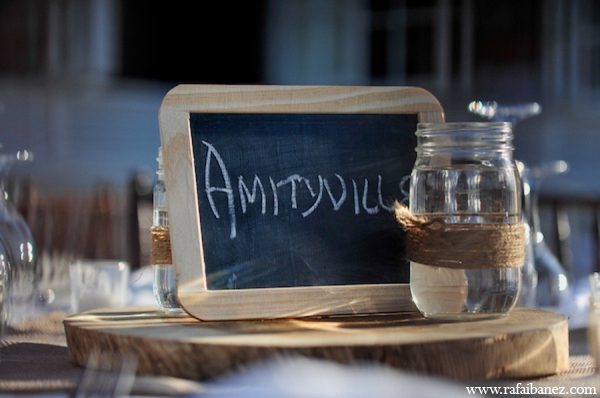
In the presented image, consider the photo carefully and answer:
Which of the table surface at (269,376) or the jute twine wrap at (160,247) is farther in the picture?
the jute twine wrap at (160,247)

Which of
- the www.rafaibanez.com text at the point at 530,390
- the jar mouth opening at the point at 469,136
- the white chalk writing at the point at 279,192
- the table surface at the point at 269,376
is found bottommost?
the www.rafaibanez.com text at the point at 530,390

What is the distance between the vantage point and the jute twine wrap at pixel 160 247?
1084mm

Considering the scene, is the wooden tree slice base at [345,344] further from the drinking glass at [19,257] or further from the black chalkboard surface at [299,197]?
the drinking glass at [19,257]

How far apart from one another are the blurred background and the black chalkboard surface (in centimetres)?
520

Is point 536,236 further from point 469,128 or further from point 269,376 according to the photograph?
point 269,376

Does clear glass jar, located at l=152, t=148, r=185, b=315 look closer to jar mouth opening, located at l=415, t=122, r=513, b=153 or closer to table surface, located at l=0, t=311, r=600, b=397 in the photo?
table surface, located at l=0, t=311, r=600, b=397

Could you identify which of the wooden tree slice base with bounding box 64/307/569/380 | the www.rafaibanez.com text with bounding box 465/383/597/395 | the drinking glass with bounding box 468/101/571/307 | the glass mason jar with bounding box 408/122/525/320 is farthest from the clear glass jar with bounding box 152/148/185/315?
the drinking glass with bounding box 468/101/571/307

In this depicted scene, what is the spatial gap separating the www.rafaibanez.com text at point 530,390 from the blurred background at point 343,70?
550 cm

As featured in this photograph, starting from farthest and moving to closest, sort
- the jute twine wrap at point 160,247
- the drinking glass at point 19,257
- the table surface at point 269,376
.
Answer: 1. the drinking glass at point 19,257
2. the jute twine wrap at point 160,247
3. the table surface at point 269,376

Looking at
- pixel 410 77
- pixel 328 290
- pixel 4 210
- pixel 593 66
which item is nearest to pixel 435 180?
pixel 328 290

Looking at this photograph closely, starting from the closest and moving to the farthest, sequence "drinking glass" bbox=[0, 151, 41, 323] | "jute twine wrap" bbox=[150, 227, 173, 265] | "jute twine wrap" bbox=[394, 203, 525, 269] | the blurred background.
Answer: "jute twine wrap" bbox=[394, 203, 525, 269]
"jute twine wrap" bbox=[150, 227, 173, 265]
"drinking glass" bbox=[0, 151, 41, 323]
the blurred background

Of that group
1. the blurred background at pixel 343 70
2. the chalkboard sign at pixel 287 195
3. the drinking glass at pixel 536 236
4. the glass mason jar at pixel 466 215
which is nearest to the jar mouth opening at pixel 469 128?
the glass mason jar at pixel 466 215

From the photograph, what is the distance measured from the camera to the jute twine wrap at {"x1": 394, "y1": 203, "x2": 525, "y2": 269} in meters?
0.97

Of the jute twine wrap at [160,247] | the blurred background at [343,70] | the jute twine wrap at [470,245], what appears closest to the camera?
the jute twine wrap at [470,245]
